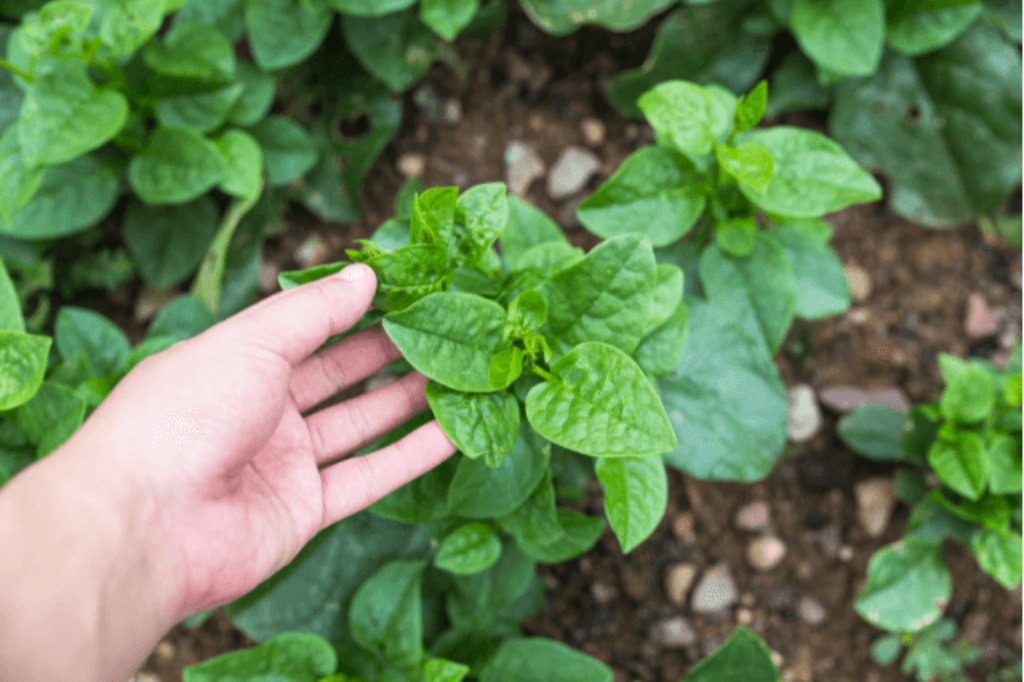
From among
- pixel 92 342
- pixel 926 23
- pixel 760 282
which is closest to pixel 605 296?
pixel 760 282

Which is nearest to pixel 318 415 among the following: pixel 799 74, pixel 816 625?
pixel 816 625

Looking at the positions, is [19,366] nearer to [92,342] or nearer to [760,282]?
[92,342]

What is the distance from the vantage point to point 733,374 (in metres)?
1.65

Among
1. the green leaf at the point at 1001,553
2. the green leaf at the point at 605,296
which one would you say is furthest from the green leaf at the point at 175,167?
the green leaf at the point at 1001,553

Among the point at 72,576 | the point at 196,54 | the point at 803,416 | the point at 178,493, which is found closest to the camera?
the point at 72,576

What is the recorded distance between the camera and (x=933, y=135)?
238 cm

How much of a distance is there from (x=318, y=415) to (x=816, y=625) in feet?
5.87

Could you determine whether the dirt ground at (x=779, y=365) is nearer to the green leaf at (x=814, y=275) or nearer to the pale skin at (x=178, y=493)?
the green leaf at (x=814, y=275)

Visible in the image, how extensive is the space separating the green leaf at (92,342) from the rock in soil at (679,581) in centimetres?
174

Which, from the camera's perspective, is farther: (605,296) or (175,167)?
(175,167)

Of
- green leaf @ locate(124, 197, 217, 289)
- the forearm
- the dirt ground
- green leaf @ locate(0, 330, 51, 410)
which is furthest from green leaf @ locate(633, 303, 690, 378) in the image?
green leaf @ locate(124, 197, 217, 289)

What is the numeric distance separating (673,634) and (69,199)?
2290mm

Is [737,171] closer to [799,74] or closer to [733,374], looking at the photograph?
[733,374]

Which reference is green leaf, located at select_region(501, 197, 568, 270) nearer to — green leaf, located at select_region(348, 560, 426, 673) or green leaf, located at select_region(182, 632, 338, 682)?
green leaf, located at select_region(348, 560, 426, 673)
